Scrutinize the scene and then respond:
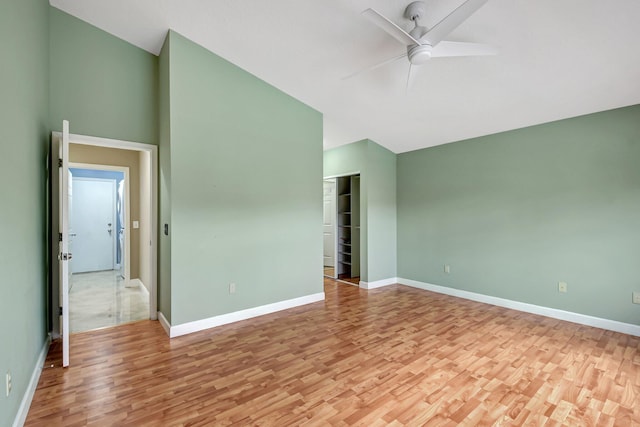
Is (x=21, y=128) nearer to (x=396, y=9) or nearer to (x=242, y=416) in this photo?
(x=242, y=416)

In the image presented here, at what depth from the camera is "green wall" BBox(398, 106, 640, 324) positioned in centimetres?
324

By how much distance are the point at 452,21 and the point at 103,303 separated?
5.26m

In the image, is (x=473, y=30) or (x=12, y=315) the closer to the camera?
(x=12, y=315)

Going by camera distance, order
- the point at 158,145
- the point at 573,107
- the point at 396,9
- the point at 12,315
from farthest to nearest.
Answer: the point at 158,145, the point at 573,107, the point at 396,9, the point at 12,315

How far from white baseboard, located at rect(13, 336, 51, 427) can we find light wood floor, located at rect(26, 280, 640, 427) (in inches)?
1.8

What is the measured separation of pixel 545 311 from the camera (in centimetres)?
376

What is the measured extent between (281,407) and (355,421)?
50cm

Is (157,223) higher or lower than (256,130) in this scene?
lower

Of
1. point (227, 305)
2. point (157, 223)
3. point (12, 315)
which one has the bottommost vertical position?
point (227, 305)

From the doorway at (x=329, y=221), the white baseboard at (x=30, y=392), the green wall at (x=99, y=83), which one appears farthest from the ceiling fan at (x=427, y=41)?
the doorway at (x=329, y=221)

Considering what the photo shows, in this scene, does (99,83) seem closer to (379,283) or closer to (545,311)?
(379,283)

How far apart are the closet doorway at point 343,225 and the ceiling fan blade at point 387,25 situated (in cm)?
354

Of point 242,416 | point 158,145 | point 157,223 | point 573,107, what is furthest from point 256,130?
point 573,107

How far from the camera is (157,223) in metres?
3.56
